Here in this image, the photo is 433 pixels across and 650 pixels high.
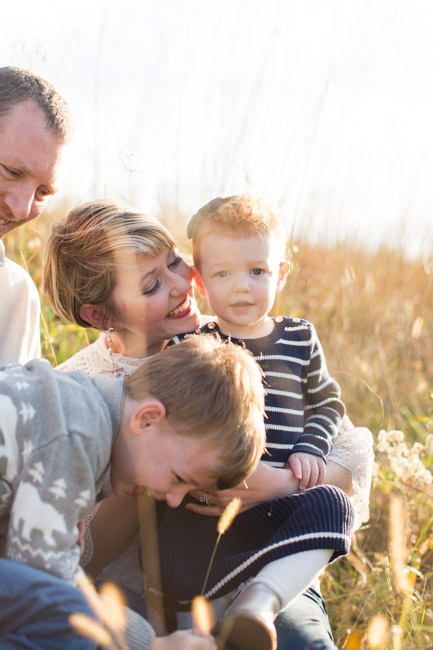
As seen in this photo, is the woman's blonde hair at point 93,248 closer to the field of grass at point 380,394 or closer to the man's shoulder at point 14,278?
the man's shoulder at point 14,278

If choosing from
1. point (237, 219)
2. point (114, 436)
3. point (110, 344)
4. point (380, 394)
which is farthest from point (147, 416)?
point (380, 394)

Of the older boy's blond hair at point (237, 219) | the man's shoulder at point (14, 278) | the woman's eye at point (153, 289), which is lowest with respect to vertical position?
the man's shoulder at point (14, 278)

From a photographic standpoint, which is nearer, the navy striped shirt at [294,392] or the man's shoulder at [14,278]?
the navy striped shirt at [294,392]

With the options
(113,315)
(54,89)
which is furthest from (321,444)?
(54,89)

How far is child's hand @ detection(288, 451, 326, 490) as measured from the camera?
221 centimetres

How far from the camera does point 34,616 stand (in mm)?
1518

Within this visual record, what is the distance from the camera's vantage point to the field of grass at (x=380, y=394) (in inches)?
93.4

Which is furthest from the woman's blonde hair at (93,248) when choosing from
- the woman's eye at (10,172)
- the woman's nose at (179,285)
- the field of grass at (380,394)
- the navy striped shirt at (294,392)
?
the field of grass at (380,394)

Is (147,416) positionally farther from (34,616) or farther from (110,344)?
(110,344)

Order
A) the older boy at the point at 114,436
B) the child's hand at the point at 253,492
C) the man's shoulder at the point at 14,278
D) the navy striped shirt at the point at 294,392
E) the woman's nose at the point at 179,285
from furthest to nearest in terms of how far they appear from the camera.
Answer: the man's shoulder at the point at 14,278, the woman's nose at the point at 179,285, the navy striped shirt at the point at 294,392, the child's hand at the point at 253,492, the older boy at the point at 114,436

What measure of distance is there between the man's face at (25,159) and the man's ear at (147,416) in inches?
39.8

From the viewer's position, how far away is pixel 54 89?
99.3 inches

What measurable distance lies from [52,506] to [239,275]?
3.53 ft

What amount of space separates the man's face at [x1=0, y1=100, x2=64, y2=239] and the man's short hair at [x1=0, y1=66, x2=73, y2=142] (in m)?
0.02
